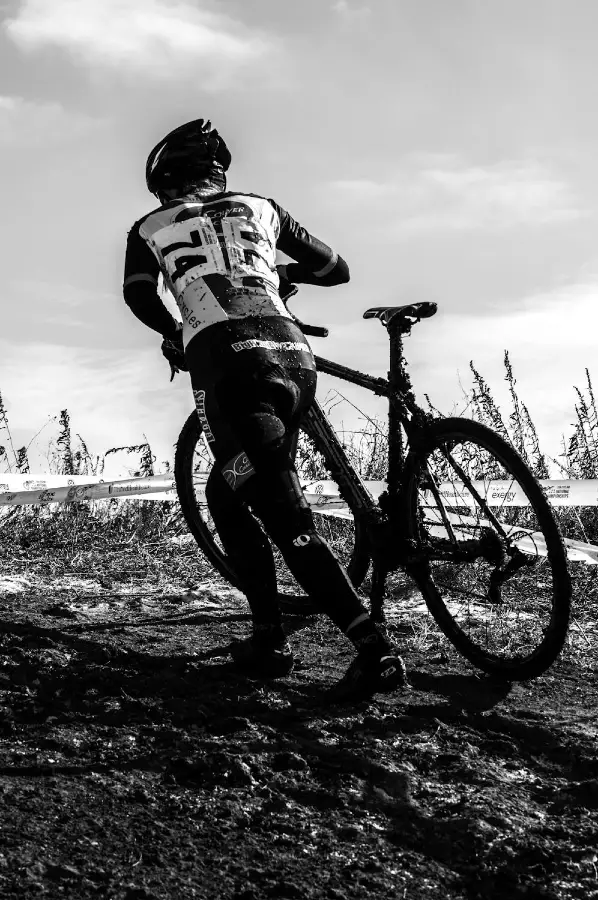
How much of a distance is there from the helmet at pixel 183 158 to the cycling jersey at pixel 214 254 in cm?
28

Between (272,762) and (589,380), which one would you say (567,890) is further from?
(589,380)

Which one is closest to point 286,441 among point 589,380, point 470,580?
point 470,580

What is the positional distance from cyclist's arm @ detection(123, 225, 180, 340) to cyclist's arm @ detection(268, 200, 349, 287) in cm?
60

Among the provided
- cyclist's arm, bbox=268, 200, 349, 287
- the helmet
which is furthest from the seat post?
the helmet

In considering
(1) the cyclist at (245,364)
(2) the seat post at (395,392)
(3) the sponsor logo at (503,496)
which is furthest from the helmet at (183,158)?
(3) the sponsor logo at (503,496)

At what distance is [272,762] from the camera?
8.89ft

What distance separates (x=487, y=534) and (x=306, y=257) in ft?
5.12

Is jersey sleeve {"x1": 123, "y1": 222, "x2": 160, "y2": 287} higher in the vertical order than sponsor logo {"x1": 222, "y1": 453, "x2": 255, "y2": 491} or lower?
higher

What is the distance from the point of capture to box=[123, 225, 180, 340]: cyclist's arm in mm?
4031

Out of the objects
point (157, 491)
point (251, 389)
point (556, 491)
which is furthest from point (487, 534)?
point (157, 491)

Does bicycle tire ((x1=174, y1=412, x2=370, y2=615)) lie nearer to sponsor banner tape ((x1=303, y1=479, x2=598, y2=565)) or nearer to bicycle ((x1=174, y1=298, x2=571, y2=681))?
bicycle ((x1=174, y1=298, x2=571, y2=681))

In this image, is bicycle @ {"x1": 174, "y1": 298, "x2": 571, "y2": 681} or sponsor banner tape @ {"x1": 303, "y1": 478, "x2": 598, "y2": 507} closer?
bicycle @ {"x1": 174, "y1": 298, "x2": 571, "y2": 681}

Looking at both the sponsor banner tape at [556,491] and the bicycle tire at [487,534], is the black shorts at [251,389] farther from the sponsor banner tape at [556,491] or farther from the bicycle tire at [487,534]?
the sponsor banner tape at [556,491]

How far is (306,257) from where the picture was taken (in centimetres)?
434
